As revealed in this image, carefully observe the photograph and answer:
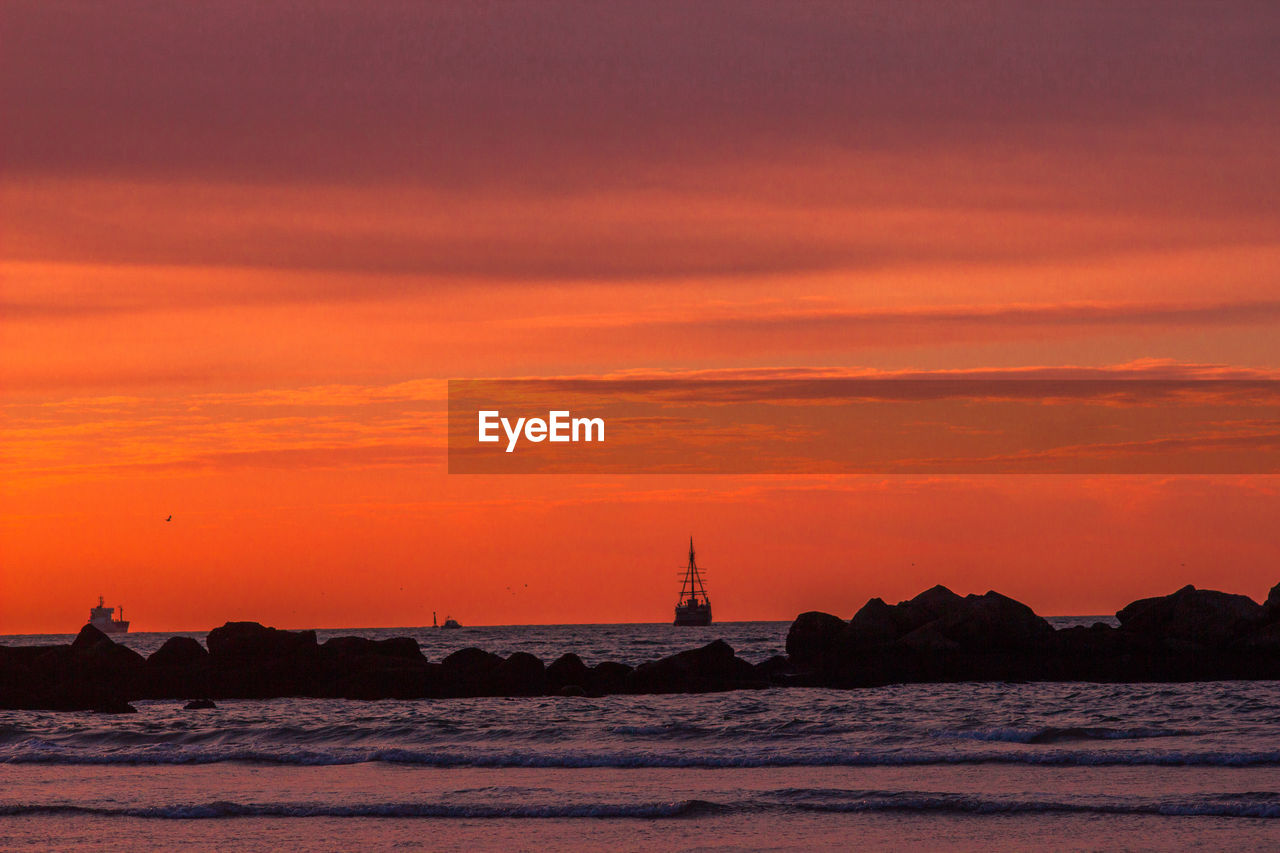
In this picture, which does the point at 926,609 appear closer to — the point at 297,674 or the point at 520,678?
the point at 520,678

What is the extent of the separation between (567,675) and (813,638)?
1175cm

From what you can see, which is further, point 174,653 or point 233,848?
point 174,653

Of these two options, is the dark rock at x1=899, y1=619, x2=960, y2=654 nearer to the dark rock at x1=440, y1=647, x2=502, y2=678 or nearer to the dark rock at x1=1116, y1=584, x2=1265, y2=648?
the dark rock at x1=1116, y1=584, x2=1265, y2=648

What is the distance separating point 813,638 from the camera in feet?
185

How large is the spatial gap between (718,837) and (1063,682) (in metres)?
31.9

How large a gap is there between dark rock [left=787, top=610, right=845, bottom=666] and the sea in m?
9.98

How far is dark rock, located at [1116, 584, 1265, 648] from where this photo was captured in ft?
177

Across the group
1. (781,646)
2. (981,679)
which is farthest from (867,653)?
(781,646)

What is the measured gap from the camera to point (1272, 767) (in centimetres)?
2831

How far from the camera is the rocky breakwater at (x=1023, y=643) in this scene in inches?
2036

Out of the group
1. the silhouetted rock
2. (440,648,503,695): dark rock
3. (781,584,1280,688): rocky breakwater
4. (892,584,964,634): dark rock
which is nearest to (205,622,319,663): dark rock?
(440,648,503,695): dark rock

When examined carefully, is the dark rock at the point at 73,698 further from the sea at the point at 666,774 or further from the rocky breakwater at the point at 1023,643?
the rocky breakwater at the point at 1023,643

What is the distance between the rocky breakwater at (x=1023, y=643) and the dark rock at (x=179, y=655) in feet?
72.5

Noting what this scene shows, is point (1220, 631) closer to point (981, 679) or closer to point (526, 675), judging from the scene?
point (981, 679)
